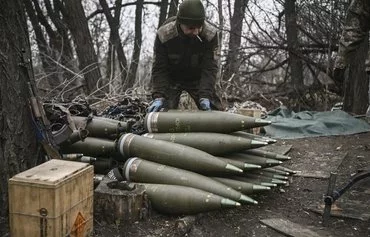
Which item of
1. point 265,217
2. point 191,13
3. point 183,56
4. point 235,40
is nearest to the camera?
point 265,217

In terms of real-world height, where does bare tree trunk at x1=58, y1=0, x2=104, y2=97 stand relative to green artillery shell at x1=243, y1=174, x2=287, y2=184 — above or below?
above

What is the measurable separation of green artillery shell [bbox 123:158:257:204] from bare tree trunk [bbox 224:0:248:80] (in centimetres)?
761

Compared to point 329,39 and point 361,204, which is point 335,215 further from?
point 329,39

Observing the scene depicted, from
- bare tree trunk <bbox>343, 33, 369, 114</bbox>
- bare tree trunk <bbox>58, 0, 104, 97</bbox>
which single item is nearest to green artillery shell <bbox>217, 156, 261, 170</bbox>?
bare tree trunk <bbox>343, 33, 369, 114</bbox>

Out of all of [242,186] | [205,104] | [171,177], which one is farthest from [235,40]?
[171,177]

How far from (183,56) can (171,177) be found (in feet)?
5.58

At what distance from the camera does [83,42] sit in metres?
9.55

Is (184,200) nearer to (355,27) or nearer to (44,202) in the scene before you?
(44,202)

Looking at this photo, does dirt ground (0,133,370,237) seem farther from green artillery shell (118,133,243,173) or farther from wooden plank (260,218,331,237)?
green artillery shell (118,133,243,173)

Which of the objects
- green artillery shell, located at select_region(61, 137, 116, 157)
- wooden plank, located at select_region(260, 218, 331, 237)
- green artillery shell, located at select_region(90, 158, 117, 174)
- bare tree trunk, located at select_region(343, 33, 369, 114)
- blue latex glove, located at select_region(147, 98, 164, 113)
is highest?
bare tree trunk, located at select_region(343, 33, 369, 114)

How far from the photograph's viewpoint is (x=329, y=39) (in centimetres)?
988

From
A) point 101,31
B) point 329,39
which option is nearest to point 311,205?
point 329,39

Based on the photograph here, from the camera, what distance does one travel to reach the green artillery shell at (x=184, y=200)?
3428 mm

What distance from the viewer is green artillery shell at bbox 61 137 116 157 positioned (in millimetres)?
4133
